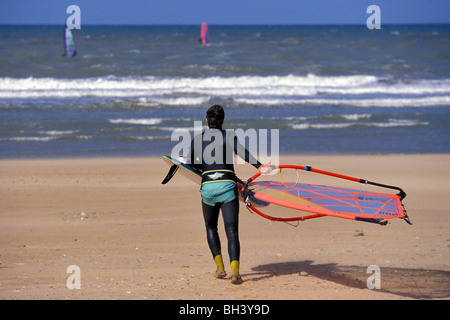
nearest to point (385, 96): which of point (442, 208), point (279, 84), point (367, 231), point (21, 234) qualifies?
point (279, 84)

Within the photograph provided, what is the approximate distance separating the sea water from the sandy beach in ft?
8.98

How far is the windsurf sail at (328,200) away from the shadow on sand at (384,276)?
0.58 m

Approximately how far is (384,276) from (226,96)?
14.5 metres

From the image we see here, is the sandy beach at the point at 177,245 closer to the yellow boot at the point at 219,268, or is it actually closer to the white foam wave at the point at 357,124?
the yellow boot at the point at 219,268

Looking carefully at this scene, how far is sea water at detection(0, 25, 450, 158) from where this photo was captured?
11969mm

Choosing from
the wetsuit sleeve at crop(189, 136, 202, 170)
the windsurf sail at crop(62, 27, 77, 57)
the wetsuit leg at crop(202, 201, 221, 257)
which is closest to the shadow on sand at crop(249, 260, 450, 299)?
the wetsuit leg at crop(202, 201, 221, 257)

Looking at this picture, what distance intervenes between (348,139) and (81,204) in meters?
6.61

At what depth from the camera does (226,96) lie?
62.2 ft

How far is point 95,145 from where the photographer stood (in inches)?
450

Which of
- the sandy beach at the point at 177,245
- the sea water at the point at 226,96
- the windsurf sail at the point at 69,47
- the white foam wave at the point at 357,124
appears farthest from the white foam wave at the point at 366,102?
the windsurf sail at the point at 69,47

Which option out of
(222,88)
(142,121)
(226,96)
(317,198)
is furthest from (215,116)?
(222,88)

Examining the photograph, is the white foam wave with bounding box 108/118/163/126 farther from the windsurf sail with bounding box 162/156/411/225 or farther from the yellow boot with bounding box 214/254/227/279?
the yellow boot with bounding box 214/254/227/279

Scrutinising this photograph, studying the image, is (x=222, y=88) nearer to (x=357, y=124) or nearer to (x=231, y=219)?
(x=357, y=124)

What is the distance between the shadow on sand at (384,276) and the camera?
4484 mm
